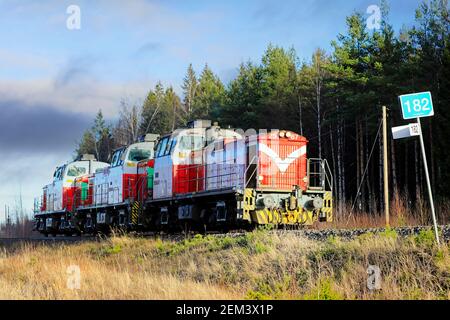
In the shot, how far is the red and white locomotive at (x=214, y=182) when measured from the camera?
1827cm

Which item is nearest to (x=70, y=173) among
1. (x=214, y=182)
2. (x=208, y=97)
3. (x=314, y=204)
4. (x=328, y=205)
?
(x=214, y=182)

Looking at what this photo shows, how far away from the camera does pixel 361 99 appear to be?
37.6 metres

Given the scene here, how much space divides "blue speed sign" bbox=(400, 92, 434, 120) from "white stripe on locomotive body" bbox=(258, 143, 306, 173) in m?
8.17

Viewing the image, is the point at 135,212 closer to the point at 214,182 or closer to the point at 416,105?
the point at 214,182

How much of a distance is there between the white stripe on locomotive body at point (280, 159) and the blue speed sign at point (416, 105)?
26.8ft

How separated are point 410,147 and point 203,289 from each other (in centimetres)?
3419

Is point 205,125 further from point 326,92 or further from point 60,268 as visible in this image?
point 326,92

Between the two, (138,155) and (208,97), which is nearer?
(138,155)

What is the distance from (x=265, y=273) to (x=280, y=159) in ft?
26.9

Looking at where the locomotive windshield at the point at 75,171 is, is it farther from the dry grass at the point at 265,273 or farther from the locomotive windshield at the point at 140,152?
the dry grass at the point at 265,273

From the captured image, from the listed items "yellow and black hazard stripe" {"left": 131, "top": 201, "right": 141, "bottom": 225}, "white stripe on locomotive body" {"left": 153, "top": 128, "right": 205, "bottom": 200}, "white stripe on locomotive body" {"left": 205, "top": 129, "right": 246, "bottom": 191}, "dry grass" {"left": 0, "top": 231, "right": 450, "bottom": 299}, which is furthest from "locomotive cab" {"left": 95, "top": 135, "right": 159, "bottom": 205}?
"dry grass" {"left": 0, "top": 231, "right": 450, "bottom": 299}

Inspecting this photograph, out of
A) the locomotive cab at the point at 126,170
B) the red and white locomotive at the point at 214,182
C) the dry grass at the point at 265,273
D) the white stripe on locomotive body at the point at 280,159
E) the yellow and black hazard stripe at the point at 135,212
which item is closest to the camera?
the dry grass at the point at 265,273

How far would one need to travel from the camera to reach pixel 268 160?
1881cm

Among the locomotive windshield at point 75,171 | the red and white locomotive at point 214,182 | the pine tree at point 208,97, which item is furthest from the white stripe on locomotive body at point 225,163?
the pine tree at point 208,97
